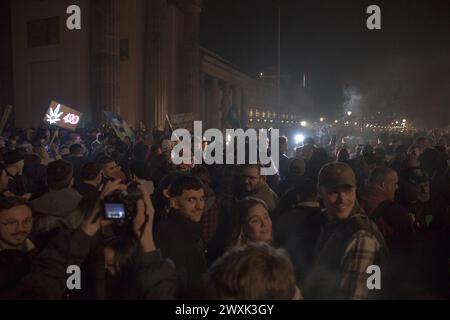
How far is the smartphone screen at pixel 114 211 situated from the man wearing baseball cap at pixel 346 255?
1.34 meters

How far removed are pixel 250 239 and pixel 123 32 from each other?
2519cm

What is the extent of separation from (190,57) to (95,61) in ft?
47.3

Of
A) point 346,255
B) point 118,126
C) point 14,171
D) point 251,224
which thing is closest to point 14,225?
point 251,224

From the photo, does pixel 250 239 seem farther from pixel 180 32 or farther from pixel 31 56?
pixel 180 32

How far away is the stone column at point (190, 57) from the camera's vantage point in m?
34.5

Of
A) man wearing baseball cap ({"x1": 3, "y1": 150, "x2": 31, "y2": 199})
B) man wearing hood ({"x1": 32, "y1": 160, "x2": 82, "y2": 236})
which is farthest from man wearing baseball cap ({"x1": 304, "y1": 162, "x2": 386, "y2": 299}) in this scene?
man wearing baseball cap ({"x1": 3, "y1": 150, "x2": 31, "y2": 199})

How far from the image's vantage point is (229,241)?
381cm

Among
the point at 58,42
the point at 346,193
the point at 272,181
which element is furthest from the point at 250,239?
the point at 58,42

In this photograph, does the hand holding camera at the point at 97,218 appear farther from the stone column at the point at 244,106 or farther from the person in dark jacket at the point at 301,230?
the stone column at the point at 244,106

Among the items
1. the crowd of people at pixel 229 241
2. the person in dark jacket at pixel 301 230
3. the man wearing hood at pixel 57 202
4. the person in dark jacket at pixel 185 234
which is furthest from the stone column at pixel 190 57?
the person in dark jacket at pixel 185 234

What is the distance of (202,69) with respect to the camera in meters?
39.9

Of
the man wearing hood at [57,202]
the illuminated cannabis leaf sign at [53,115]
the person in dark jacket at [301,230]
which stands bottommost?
the person in dark jacket at [301,230]

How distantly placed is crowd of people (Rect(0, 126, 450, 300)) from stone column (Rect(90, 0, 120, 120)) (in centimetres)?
1677

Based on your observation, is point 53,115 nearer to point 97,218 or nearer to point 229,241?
point 229,241
